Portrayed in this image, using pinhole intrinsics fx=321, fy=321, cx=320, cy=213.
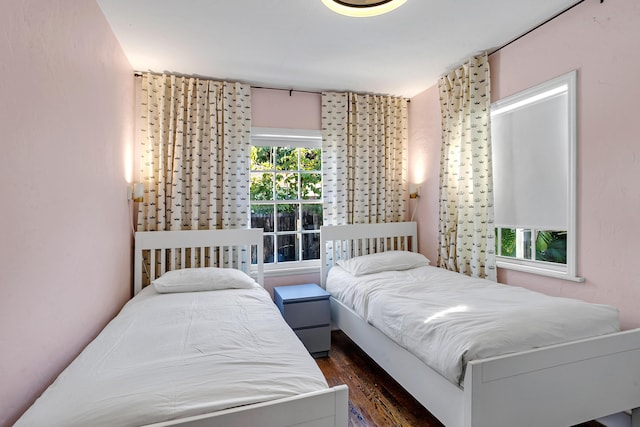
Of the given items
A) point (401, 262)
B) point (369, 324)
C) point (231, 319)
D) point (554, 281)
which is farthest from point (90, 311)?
point (554, 281)

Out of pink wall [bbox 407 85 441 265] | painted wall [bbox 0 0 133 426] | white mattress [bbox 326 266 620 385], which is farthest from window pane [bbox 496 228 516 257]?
painted wall [bbox 0 0 133 426]

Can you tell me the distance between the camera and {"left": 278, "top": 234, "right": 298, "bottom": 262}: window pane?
11.6 ft

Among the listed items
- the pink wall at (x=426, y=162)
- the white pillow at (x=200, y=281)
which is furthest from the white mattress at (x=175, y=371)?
the pink wall at (x=426, y=162)

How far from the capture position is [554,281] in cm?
224

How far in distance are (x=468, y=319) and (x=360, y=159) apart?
88.8 inches

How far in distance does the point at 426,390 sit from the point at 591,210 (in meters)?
1.51

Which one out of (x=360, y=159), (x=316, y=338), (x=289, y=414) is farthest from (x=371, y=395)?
(x=360, y=159)

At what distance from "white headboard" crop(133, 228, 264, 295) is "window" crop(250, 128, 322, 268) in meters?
0.35

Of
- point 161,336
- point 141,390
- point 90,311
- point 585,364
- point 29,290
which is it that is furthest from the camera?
point 90,311

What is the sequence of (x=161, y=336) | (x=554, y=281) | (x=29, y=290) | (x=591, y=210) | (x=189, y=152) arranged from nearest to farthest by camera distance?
(x=29, y=290) < (x=161, y=336) < (x=591, y=210) < (x=554, y=281) < (x=189, y=152)

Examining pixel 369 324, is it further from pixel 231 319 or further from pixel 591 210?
pixel 591 210

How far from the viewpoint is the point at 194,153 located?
121 inches

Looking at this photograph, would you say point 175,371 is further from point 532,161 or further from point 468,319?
point 532,161

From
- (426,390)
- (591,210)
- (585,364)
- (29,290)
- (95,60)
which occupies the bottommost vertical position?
(426,390)
